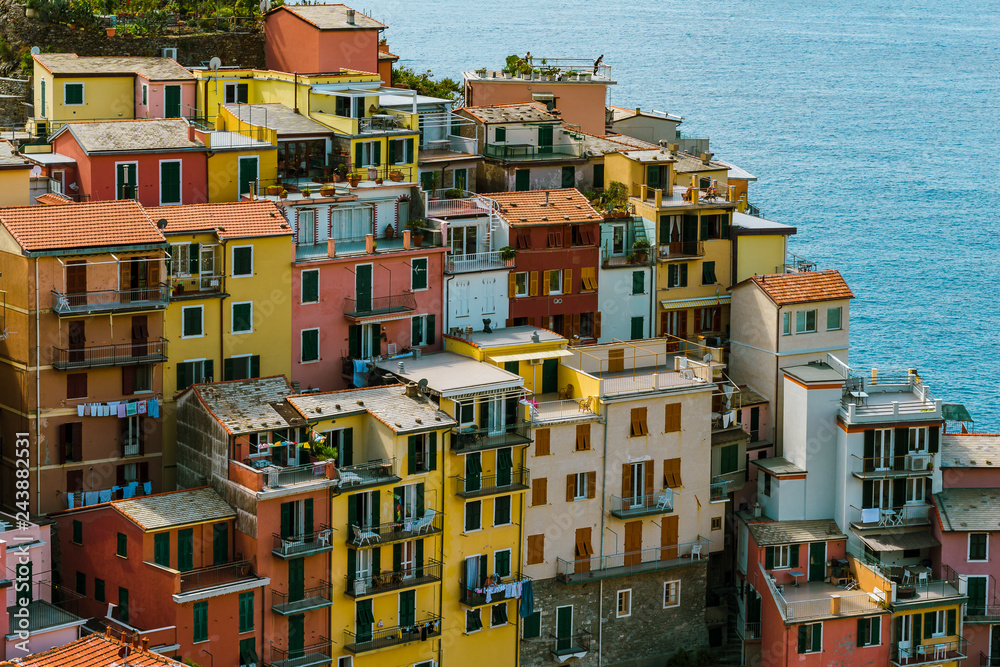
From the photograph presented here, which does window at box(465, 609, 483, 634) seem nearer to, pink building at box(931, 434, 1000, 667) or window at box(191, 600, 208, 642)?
window at box(191, 600, 208, 642)

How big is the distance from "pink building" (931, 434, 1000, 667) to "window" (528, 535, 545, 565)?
1553cm

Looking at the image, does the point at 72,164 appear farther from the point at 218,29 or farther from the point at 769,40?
the point at 769,40

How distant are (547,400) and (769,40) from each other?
446 feet

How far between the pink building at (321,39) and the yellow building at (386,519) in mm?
20455

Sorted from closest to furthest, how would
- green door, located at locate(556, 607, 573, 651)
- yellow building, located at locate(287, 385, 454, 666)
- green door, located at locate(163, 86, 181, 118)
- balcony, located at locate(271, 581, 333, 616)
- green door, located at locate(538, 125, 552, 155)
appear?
1. balcony, located at locate(271, 581, 333, 616)
2. yellow building, located at locate(287, 385, 454, 666)
3. green door, located at locate(556, 607, 573, 651)
4. green door, located at locate(163, 86, 181, 118)
5. green door, located at locate(538, 125, 552, 155)

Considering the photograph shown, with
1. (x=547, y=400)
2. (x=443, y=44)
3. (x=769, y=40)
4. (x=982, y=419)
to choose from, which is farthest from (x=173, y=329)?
(x=769, y=40)

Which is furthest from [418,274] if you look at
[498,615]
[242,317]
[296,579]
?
[296,579]

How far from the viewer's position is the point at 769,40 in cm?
19788

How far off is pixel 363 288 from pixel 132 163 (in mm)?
9501

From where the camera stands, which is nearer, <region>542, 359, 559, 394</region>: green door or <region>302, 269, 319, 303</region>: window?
<region>302, 269, 319, 303</region>: window

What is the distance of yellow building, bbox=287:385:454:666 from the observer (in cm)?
6216

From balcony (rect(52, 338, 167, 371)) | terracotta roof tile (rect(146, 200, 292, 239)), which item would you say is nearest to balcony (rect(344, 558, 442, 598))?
balcony (rect(52, 338, 167, 371))

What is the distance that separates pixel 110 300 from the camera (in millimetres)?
61125

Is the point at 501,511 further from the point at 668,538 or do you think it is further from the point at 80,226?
the point at 80,226
